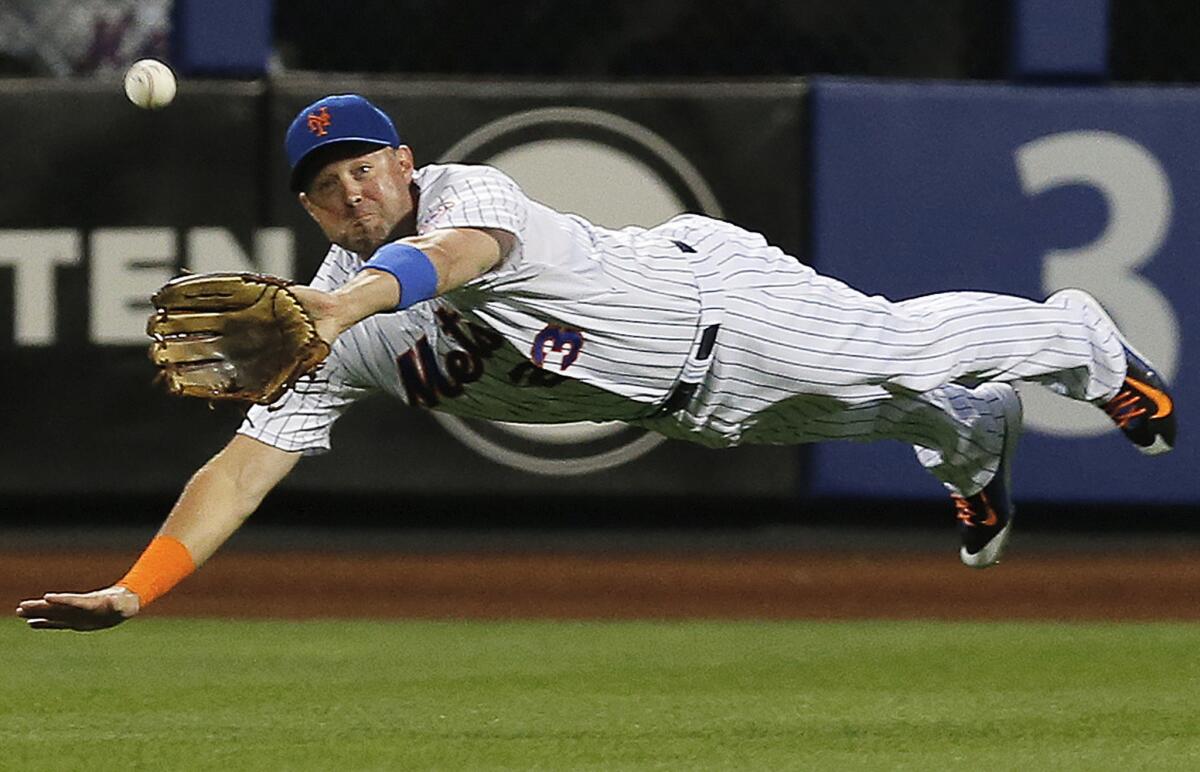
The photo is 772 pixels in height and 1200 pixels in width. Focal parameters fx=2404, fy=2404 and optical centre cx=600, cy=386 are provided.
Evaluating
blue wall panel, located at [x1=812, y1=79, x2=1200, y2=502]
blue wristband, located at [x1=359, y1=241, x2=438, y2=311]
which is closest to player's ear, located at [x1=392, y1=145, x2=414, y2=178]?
blue wristband, located at [x1=359, y1=241, x2=438, y2=311]

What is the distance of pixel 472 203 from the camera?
4500 mm

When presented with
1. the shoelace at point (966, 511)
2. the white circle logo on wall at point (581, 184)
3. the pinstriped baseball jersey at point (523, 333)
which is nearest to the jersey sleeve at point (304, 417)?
the pinstriped baseball jersey at point (523, 333)

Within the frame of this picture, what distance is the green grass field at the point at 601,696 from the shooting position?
481 centimetres

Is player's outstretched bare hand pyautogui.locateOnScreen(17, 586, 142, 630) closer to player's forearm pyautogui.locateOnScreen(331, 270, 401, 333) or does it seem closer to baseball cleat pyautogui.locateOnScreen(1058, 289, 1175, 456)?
player's forearm pyautogui.locateOnScreen(331, 270, 401, 333)

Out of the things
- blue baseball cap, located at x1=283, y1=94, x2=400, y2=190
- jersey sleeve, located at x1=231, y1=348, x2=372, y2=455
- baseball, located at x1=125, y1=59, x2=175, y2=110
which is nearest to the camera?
blue baseball cap, located at x1=283, y1=94, x2=400, y2=190

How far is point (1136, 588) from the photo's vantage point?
8031mm

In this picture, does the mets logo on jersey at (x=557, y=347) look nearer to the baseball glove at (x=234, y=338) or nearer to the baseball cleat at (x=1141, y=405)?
the baseball glove at (x=234, y=338)

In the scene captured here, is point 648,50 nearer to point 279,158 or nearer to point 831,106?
point 831,106

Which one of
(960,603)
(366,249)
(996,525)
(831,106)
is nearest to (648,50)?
(831,106)

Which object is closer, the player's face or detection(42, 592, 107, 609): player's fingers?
detection(42, 592, 107, 609): player's fingers

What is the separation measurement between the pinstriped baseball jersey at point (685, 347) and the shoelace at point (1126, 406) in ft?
0.27

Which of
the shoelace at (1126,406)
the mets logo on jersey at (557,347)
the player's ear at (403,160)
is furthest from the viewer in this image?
the shoelace at (1126,406)

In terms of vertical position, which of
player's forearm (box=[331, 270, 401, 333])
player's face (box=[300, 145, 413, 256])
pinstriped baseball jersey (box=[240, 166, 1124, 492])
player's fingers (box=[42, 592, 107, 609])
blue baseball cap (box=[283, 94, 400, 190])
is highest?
blue baseball cap (box=[283, 94, 400, 190])

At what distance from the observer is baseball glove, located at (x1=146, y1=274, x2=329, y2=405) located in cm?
406
